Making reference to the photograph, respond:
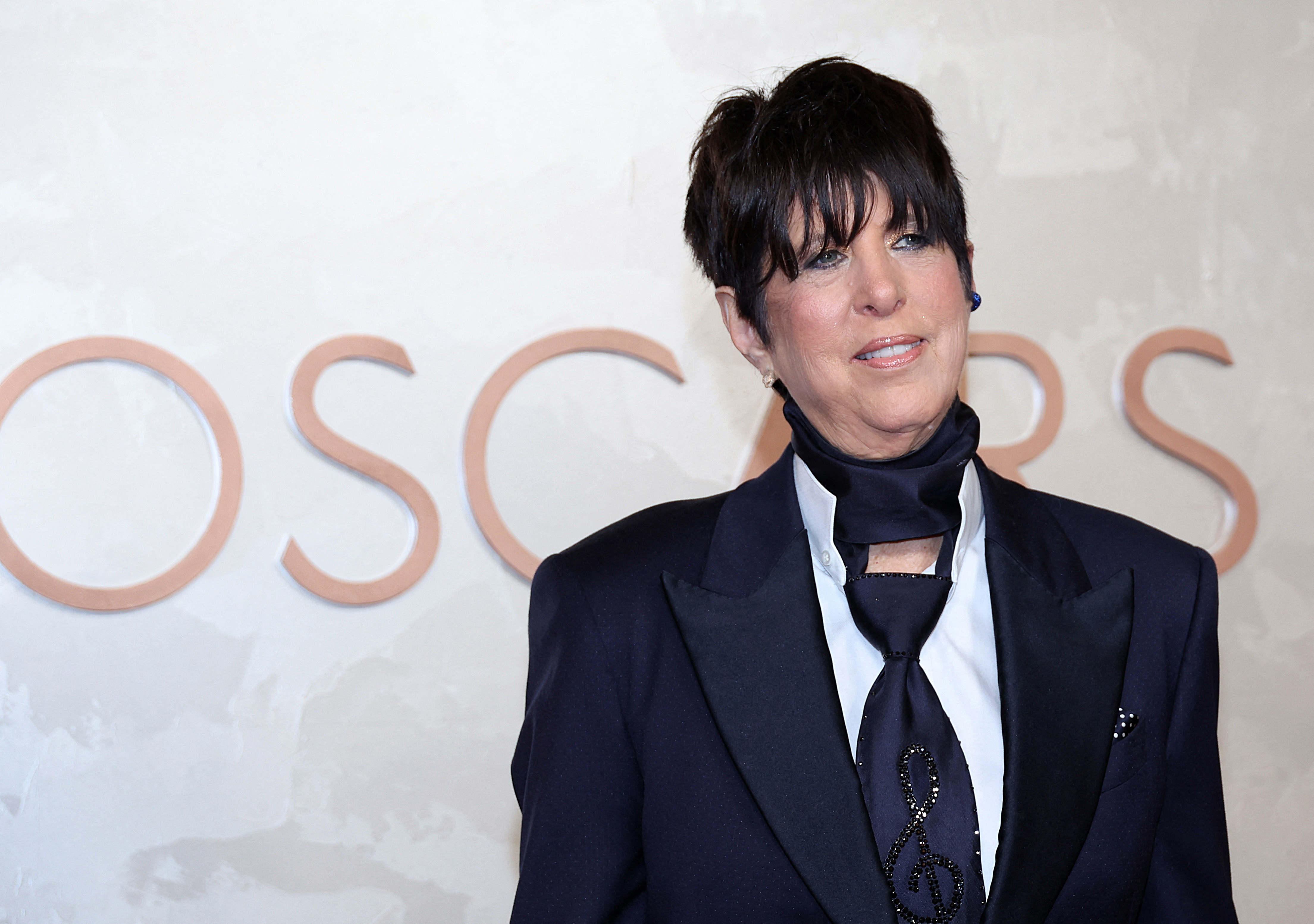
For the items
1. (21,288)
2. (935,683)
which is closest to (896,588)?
(935,683)

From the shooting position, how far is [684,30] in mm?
2154

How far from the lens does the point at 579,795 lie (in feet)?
3.94

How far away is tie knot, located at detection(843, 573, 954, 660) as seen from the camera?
120cm

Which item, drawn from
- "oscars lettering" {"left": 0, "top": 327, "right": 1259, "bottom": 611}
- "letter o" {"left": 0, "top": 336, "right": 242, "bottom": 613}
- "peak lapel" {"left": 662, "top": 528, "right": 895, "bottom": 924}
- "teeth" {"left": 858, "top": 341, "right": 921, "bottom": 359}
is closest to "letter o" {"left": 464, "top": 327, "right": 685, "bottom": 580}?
"oscars lettering" {"left": 0, "top": 327, "right": 1259, "bottom": 611}

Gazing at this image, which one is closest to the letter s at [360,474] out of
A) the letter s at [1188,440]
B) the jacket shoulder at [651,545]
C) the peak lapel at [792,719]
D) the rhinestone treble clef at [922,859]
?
the jacket shoulder at [651,545]

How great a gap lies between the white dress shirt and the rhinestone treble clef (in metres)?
0.04

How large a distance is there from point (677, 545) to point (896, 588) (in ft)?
0.83

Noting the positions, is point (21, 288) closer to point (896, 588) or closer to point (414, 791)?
point (414, 791)

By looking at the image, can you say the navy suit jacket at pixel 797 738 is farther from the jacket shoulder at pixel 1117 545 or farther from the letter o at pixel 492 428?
the letter o at pixel 492 428

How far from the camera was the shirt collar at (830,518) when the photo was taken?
127 cm

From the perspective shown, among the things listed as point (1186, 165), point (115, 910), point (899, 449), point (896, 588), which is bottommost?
point (115, 910)

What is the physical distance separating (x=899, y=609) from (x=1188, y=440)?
4.53 feet

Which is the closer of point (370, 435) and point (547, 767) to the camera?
point (547, 767)

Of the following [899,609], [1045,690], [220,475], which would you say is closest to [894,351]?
[899,609]
